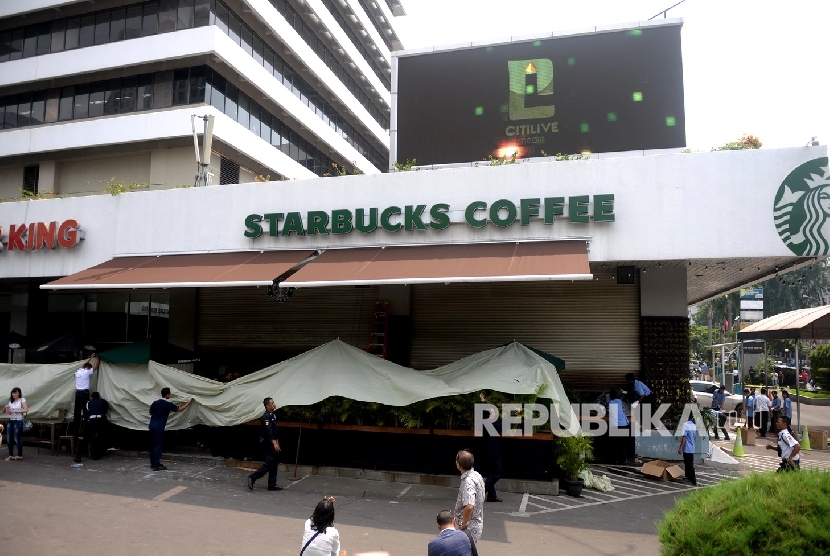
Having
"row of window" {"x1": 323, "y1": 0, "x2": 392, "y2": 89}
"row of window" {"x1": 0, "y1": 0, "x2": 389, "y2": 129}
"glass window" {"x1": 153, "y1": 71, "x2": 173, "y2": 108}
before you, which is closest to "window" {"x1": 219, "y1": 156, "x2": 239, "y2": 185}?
"glass window" {"x1": 153, "y1": 71, "x2": 173, "y2": 108}

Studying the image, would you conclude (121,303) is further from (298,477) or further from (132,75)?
(132,75)

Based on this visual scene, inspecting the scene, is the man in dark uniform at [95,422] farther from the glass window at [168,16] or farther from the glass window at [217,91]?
the glass window at [168,16]

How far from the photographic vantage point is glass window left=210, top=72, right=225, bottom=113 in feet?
101

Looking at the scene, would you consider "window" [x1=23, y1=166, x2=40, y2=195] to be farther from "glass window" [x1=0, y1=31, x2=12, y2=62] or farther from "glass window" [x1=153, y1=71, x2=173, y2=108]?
"glass window" [x1=0, y1=31, x2=12, y2=62]

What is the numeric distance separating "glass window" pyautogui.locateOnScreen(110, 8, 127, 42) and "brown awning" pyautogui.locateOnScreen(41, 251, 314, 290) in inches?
800

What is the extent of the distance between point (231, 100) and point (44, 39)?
991 cm

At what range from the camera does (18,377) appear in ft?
47.4

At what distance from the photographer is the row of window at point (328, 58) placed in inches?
1560

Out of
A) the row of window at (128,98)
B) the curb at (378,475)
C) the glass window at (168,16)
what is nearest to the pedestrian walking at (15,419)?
the curb at (378,475)

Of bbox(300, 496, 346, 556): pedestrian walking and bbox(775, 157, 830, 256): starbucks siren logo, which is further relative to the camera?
bbox(775, 157, 830, 256): starbucks siren logo

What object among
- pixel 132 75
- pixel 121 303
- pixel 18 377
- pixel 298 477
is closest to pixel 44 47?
pixel 132 75

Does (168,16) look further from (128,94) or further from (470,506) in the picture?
(470,506)

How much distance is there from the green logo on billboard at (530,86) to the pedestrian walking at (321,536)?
12.1 meters

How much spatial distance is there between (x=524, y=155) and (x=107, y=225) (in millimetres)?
10716
